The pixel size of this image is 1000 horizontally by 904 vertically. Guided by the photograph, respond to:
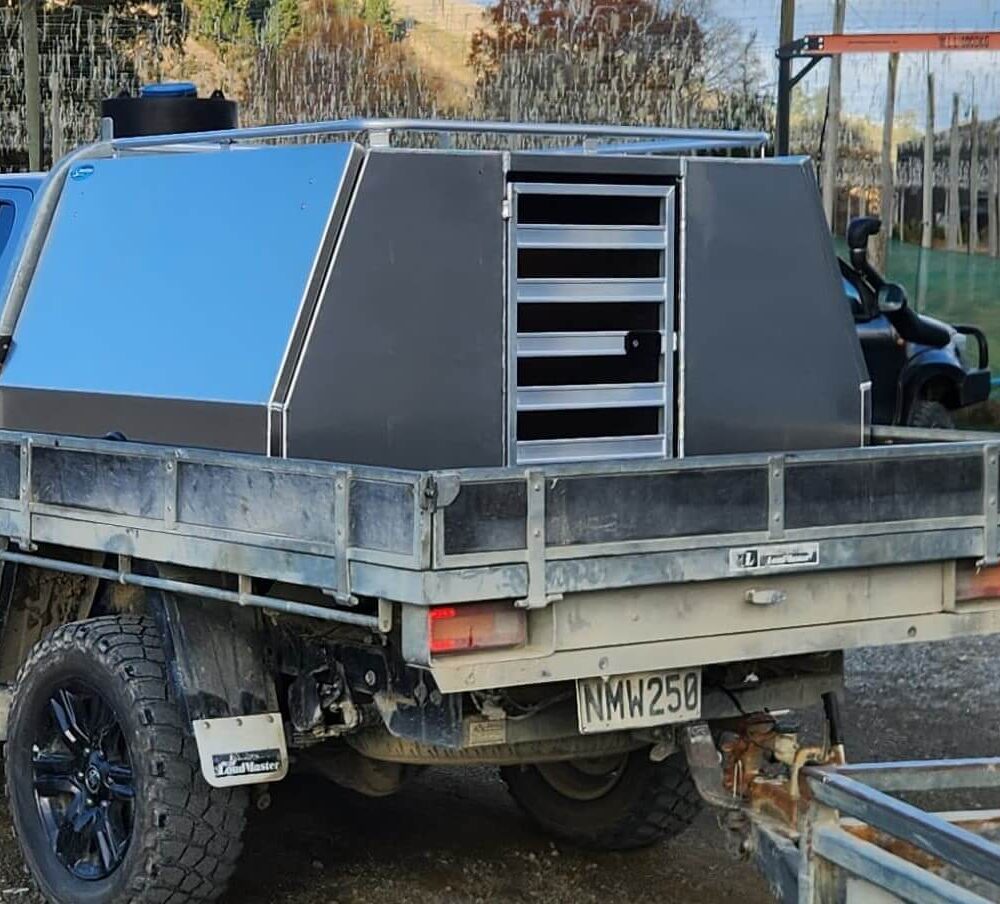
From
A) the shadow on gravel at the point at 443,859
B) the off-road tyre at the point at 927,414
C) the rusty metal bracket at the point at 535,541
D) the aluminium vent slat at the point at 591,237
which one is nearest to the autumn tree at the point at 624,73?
the off-road tyre at the point at 927,414

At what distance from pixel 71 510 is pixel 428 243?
1246mm

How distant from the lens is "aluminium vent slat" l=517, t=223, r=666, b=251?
4996 millimetres

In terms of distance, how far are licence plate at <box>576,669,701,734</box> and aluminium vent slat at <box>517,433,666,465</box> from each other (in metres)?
0.84

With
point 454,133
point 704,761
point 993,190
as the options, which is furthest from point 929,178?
point 704,761

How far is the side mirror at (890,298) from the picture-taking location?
13.0 m

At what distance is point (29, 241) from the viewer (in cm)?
584

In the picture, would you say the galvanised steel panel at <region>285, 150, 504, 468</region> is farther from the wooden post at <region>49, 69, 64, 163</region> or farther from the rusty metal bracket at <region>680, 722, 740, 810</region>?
the wooden post at <region>49, 69, 64, 163</region>

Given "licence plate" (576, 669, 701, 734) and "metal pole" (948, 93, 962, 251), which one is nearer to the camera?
"licence plate" (576, 669, 701, 734)

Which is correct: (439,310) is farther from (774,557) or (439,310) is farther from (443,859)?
(443,859)

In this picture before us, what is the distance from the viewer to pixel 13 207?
6363mm

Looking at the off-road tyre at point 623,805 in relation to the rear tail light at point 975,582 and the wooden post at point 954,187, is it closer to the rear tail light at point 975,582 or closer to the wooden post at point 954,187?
the rear tail light at point 975,582

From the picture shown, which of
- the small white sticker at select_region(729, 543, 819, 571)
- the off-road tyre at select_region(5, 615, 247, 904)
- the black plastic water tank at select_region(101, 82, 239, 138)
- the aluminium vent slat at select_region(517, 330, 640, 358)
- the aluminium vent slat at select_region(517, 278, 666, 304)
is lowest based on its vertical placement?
the off-road tyre at select_region(5, 615, 247, 904)

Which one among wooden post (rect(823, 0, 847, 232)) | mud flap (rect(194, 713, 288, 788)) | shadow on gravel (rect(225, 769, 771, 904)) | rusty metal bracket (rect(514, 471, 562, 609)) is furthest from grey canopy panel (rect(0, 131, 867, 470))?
wooden post (rect(823, 0, 847, 232))

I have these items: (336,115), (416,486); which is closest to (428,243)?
(416,486)
